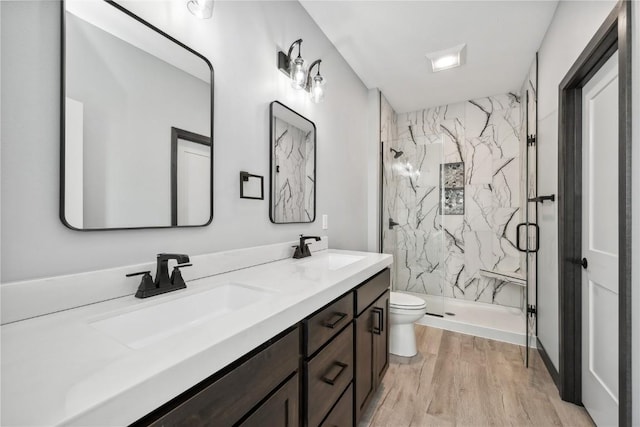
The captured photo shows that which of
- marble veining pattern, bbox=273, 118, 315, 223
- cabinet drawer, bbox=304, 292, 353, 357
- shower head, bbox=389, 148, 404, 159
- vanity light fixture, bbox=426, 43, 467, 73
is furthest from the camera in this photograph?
shower head, bbox=389, 148, 404, 159

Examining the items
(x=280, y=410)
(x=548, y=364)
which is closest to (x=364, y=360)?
(x=280, y=410)

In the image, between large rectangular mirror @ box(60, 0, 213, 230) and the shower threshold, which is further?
the shower threshold

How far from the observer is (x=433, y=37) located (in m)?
2.27

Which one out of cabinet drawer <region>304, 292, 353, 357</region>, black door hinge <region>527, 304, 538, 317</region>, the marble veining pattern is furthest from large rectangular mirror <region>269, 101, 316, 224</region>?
black door hinge <region>527, 304, 538, 317</region>

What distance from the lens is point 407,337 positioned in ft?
7.77

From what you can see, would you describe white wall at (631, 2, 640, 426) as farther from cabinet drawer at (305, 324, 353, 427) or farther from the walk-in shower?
the walk-in shower

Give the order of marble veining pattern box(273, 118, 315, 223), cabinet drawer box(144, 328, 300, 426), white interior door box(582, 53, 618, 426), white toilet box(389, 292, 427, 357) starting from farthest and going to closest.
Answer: white toilet box(389, 292, 427, 357), marble veining pattern box(273, 118, 315, 223), white interior door box(582, 53, 618, 426), cabinet drawer box(144, 328, 300, 426)

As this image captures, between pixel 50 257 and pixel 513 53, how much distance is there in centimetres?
339

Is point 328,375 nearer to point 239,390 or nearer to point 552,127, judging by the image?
point 239,390

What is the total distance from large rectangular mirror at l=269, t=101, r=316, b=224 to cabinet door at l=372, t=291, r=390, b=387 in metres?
0.76

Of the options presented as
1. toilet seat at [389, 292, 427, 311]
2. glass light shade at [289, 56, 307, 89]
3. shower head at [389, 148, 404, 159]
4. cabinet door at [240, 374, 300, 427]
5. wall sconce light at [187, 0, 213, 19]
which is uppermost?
glass light shade at [289, 56, 307, 89]

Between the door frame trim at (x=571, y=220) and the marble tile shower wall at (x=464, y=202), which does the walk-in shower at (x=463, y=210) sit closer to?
the marble tile shower wall at (x=464, y=202)

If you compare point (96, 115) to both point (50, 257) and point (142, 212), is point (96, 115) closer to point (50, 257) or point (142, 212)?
point (142, 212)

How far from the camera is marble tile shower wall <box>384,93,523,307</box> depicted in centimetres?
317
